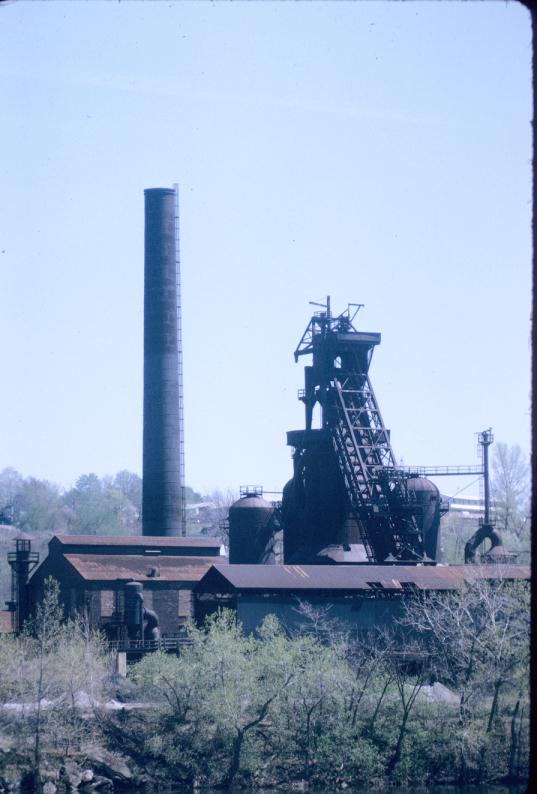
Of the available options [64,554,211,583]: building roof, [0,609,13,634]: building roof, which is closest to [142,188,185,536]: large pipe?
[64,554,211,583]: building roof

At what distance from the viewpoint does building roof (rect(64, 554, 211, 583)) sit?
38.0 m

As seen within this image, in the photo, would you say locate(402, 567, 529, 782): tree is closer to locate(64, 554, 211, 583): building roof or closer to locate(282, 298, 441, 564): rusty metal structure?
locate(282, 298, 441, 564): rusty metal structure

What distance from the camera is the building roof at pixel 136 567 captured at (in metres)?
38.0

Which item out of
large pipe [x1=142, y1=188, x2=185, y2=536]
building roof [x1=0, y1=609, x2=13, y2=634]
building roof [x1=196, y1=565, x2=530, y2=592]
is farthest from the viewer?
large pipe [x1=142, y1=188, x2=185, y2=536]

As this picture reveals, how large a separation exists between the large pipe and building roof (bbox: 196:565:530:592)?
7.99m

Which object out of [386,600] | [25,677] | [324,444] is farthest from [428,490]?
[25,677]

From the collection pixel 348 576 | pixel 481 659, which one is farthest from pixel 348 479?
pixel 481 659

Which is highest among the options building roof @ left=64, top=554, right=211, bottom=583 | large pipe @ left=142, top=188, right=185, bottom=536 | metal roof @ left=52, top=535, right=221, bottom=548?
large pipe @ left=142, top=188, right=185, bottom=536

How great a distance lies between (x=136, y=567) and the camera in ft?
128

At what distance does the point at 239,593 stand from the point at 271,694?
5.47 metres

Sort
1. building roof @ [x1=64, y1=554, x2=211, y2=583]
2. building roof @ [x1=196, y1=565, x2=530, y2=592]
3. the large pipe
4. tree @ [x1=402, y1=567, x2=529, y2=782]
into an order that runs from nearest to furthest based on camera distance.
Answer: tree @ [x1=402, y1=567, x2=529, y2=782] → building roof @ [x1=196, y1=565, x2=530, y2=592] → building roof @ [x1=64, y1=554, x2=211, y2=583] → the large pipe

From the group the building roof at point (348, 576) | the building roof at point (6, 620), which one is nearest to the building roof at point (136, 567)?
the building roof at point (6, 620)

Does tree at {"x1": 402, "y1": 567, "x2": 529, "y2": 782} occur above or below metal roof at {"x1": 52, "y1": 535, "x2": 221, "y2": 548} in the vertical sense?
below

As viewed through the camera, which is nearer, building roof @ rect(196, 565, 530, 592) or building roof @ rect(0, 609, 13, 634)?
building roof @ rect(196, 565, 530, 592)
